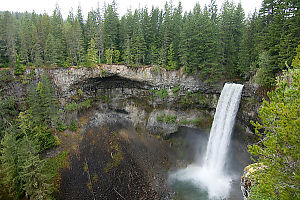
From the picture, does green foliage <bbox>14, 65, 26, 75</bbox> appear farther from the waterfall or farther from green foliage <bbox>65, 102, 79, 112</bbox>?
the waterfall

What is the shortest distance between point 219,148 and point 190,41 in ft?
61.6

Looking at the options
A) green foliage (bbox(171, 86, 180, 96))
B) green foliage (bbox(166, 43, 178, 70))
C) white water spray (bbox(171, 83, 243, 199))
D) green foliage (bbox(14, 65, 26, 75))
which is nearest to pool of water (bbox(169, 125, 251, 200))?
white water spray (bbox(171, 83, 243, 199))

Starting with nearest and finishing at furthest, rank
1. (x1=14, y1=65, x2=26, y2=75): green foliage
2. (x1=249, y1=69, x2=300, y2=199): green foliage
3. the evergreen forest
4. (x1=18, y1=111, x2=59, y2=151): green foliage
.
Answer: (x1=249, y1=69, x2=300, y2=199): green foliage → the evergreen forest → (x1=18, y1=111, x2=59, y2=151): green foliage → (x1=14, y1=65, x2=26, y2=75): green foliage

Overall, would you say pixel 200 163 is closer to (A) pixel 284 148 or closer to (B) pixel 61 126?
(A) pixel 284 148

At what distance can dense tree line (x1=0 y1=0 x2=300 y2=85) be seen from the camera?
20.8 meters

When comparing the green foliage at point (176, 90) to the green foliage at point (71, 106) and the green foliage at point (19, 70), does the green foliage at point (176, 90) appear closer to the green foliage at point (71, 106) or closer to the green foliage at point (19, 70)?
the green foliage at point (71, 106)

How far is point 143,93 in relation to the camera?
112 feet

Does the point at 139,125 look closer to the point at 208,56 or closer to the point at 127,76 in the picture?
the point at 127,76

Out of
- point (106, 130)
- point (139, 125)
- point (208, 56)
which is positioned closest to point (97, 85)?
point (106, 130)

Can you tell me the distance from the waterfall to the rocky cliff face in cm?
455

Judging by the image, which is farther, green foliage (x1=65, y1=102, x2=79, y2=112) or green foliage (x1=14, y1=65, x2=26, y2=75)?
green foliage (x1=65, y1=102, x2=79, y2=112)

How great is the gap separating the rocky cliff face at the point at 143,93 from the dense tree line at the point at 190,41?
2118 millimetres

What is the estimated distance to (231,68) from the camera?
28.0 metres

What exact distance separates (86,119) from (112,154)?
30.5ft
